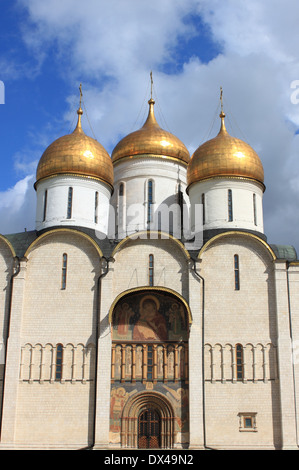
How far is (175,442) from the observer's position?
15.2 metres

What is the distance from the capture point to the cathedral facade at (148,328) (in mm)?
15266

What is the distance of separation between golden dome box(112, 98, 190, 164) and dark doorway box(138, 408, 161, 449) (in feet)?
27.1

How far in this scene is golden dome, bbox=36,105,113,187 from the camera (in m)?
17.8

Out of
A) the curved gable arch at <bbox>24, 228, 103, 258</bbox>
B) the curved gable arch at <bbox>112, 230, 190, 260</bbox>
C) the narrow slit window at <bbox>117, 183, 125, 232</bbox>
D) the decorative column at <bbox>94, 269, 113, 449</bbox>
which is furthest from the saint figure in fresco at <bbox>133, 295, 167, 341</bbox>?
the narrow slit window at <bbox>117, 183, 125, 232</bbox>

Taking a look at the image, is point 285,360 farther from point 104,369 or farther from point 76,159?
point 76,159

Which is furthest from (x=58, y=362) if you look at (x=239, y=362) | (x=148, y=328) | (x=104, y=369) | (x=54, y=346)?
(x=239, y=362)

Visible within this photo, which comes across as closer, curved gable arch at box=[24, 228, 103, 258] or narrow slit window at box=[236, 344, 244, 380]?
narrow slit window at box=[236, 344, 244, 380]

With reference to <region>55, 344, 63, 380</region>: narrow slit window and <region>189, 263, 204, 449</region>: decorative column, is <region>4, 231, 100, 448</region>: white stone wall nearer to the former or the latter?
<region>55, 344, 63, 380</region>: narrow slit window

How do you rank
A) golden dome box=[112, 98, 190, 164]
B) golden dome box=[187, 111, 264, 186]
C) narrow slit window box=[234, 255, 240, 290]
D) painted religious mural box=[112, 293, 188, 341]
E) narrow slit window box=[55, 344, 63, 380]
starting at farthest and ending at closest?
golden dome box=[112, 98, 190, 164], golden dome box=[187, 111, 264, 186], narrow slit window box=[234, 255, 240, 290], painted religious mural box=[112, 293, 188, 341], narrow slit window box=[55, 344, 63, 380]

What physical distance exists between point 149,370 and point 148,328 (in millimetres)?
1096

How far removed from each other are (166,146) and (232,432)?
9.25 metres
